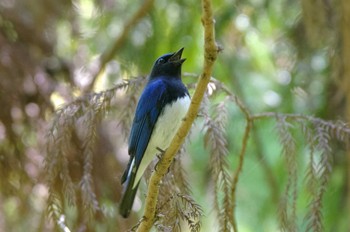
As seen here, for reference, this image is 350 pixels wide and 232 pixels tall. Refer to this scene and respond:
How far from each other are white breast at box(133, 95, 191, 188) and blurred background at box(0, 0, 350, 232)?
16 centimetres

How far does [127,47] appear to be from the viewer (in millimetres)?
4926

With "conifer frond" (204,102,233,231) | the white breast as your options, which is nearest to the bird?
the white breast

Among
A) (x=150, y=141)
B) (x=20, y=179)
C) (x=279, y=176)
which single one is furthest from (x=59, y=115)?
(x=279, y=176)

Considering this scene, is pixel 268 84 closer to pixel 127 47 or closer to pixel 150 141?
pixel 127 47

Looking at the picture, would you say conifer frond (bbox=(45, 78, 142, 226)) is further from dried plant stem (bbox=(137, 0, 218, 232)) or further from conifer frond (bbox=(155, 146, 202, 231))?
dried plant stem (bbox=(137, 0, 218, 232))

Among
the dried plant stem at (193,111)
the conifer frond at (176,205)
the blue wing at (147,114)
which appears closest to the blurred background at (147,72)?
the blue wing at (147,114)

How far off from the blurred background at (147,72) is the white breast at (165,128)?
0.51ft

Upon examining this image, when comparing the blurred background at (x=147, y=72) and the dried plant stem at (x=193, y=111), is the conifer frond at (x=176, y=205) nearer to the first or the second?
the dried plant stem at (x=193, y=111)

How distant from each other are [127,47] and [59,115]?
1.66 m

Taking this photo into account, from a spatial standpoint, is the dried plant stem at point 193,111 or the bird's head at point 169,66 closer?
the dried plant stem at point 193,111

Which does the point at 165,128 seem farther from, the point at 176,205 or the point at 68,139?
the point at 176,205

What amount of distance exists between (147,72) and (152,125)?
1.10 m

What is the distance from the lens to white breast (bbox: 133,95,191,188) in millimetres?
3545

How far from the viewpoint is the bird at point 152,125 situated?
3506mm
